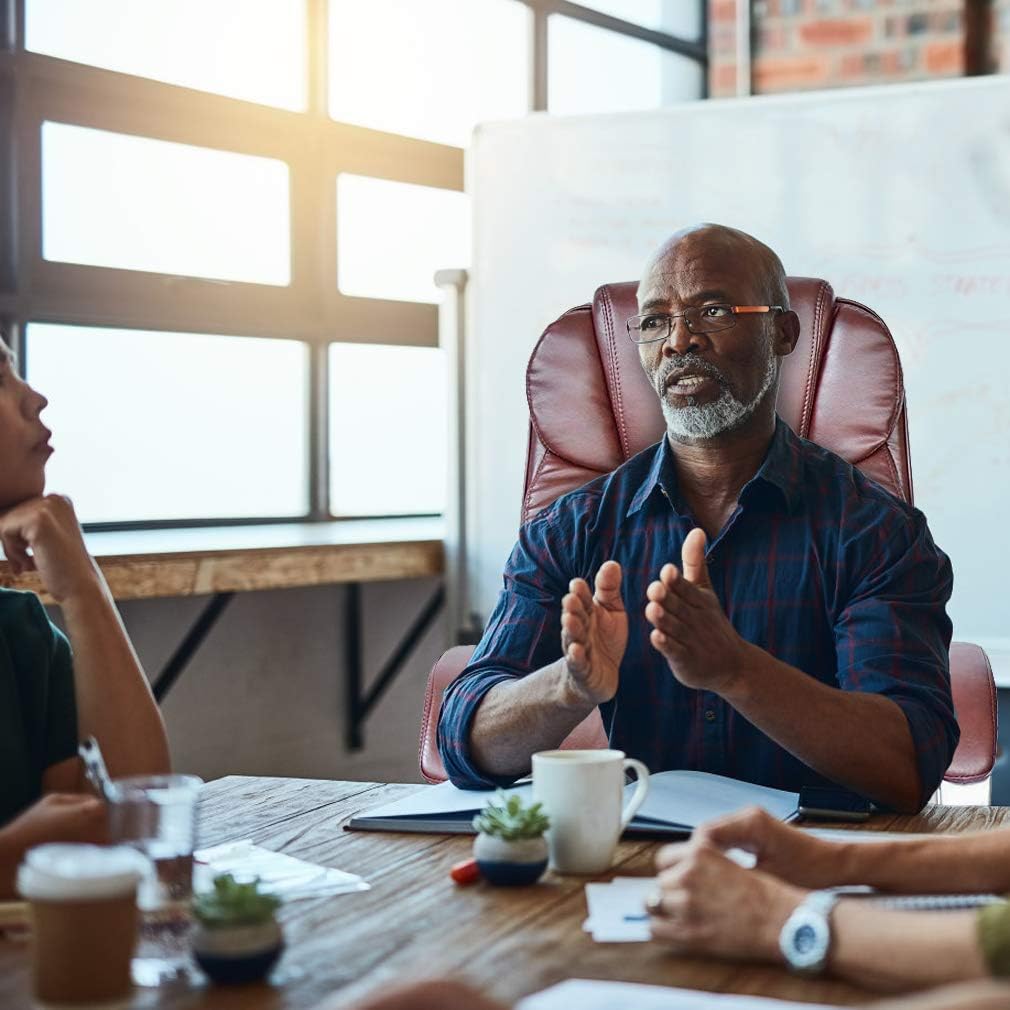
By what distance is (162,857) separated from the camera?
956mm

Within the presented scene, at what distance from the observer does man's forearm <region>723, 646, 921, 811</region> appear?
1.43 meters

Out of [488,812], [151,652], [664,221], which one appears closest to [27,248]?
[151,652]

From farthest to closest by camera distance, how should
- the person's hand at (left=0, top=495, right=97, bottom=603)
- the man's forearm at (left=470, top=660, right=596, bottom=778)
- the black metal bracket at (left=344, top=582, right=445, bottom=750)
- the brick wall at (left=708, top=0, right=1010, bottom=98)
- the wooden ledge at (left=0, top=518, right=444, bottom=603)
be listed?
the brick wall at (left=708, top=0, right=1010, bottom=98), the black metal bracket at (left=344, top=582, right=445, bottom=750), the wooden ledge at (left=0, top=518, right=444, bottom=603), the man's forearm at (left=470, top=660, right=596, bottom=778), the person's hand at (left=0, top=495, right=97, bottom=603)

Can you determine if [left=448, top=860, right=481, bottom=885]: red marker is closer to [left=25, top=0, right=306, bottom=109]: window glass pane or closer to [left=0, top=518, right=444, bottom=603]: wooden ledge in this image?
[left=0, top=518, right=444, bottom=603]: wooden ledge

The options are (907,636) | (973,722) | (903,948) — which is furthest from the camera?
(973,722)

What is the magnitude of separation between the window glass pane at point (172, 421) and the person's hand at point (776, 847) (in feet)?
7.63

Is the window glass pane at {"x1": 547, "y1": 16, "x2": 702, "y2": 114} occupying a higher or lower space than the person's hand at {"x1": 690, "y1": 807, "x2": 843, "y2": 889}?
higher

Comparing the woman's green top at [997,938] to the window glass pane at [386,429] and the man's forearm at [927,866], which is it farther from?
the window glass pane at [386,429]

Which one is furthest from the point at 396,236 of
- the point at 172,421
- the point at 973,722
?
the point at 973,722

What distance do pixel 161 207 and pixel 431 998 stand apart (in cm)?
282

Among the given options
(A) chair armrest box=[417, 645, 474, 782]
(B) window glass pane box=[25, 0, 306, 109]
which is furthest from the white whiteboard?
Answer: (A) chair armrest box=[417, 645, 474, 782]

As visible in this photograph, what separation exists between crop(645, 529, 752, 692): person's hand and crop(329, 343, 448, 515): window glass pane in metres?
2.36

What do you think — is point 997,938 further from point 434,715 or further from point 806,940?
point 434,715

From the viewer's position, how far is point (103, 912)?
2.76 feet
